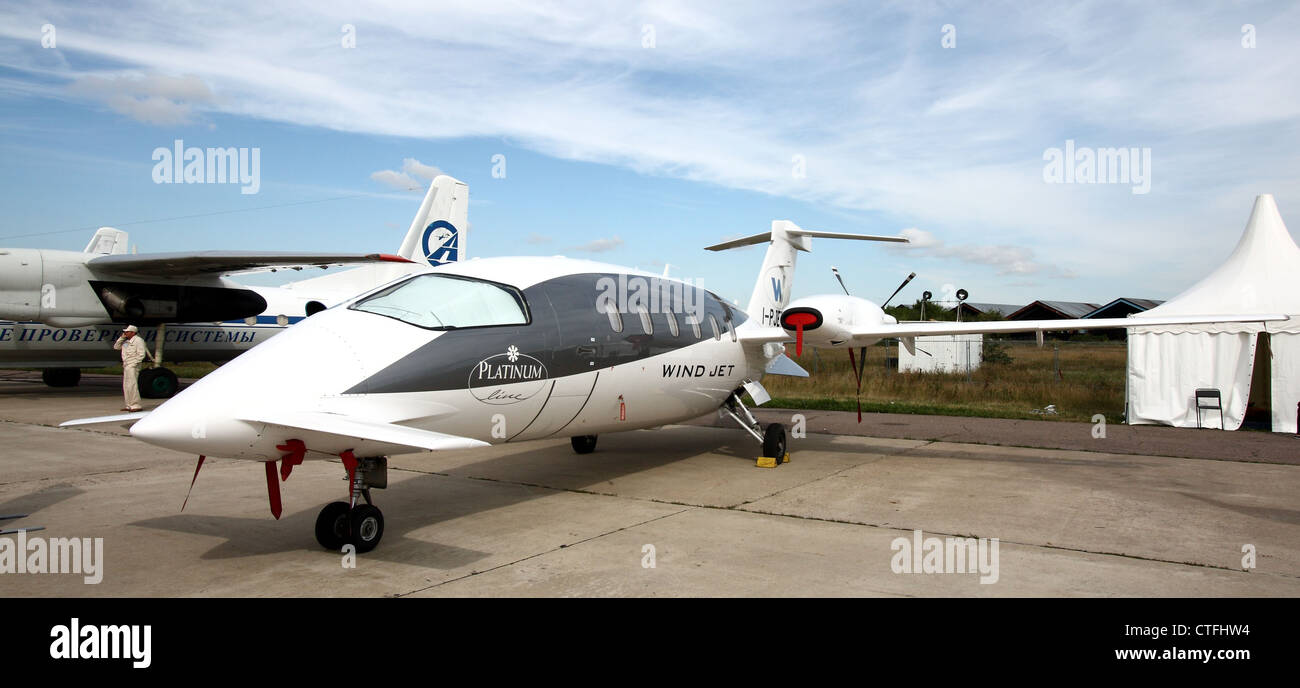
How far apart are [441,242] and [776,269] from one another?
11581mm

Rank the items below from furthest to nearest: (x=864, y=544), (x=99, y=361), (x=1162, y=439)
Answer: (x=99, y=361) → (x=1162, y=439) → (x=864, y=544)

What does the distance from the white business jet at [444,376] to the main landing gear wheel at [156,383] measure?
1555 cm

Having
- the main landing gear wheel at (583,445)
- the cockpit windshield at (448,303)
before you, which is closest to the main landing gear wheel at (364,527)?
the cockpit windshield at (448,303)

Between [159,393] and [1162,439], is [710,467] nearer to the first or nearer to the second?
[1162,439]

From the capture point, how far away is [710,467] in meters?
10.2

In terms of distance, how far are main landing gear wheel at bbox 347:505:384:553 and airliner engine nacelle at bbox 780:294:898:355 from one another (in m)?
5.27

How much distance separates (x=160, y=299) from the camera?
19969 millimetres

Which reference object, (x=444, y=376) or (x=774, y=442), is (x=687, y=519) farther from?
(x=774, y=442)

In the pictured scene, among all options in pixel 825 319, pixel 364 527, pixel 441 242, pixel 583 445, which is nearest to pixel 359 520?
pixel 364 527

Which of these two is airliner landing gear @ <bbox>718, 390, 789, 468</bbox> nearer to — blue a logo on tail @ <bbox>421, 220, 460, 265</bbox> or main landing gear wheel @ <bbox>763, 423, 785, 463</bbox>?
main landing gear wheel @ <bbox>763, 423, 785, 463</bbox>

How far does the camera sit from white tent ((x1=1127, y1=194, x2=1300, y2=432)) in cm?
1412

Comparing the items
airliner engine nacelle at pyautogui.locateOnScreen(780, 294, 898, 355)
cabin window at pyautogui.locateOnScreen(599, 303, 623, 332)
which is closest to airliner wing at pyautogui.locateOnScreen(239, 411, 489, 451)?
cabin window at pyautogui.locateOnScreen(599, 303, 623, 332)

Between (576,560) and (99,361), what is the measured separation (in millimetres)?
20178

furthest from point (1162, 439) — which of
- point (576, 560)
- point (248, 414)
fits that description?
point (248, 414)
